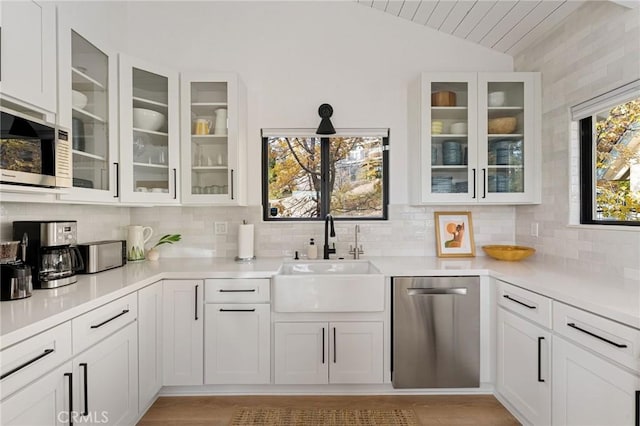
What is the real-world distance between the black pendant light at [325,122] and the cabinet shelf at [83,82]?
1576mm

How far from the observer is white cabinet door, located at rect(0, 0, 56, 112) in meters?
1.47

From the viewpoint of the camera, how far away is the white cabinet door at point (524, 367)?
5.80ft

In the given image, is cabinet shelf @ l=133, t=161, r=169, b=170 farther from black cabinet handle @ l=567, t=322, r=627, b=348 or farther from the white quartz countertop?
black cabinet handle @ l=567, t=322, r=627, b=348

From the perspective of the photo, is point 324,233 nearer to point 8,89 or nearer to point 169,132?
point 169,132

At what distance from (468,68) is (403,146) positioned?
896mm

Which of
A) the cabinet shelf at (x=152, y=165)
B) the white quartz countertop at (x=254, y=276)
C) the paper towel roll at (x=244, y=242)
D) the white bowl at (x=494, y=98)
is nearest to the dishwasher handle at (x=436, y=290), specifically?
the white quartz countertop at (x=254, y=276)

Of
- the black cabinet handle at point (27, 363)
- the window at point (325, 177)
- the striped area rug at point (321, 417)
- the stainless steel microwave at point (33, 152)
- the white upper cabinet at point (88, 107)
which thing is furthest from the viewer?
the window at point (325, 177)

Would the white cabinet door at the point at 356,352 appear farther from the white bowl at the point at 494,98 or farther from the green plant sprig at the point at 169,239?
the white bowl at the point at 494,98

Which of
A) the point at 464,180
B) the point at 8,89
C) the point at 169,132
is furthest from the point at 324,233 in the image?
the point at 8,89

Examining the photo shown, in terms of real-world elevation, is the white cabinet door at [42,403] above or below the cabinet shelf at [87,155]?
below

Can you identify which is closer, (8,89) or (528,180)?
(8,89)

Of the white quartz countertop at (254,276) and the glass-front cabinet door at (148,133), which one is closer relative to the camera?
the white quartz countertop at (254,276)

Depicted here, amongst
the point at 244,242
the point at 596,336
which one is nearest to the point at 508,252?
the point at 596,336

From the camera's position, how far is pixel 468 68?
9.69 feet
